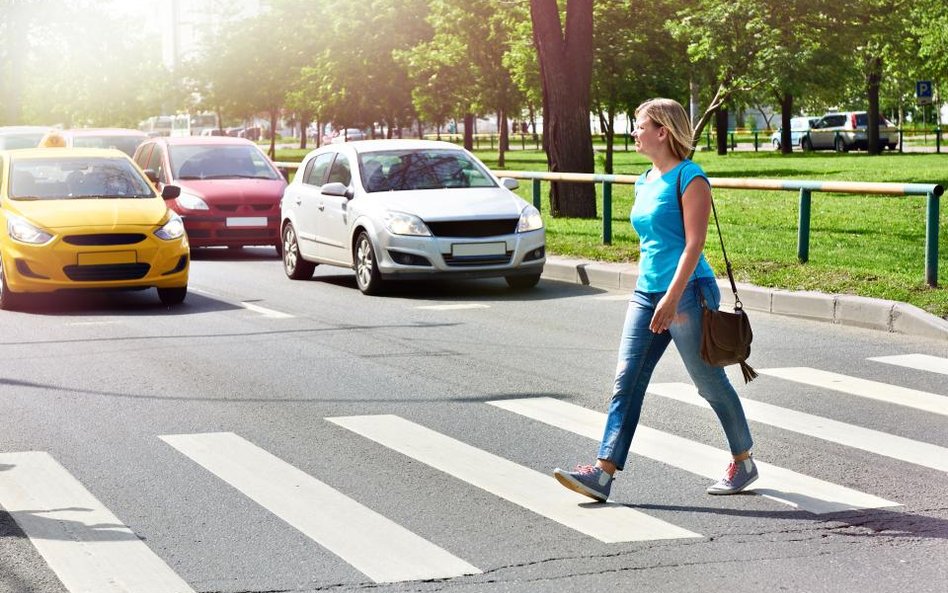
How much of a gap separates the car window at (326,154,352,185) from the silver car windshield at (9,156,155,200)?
6.81 feet

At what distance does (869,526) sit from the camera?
5.65m

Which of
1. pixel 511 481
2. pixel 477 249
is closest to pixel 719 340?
pixel 511 481

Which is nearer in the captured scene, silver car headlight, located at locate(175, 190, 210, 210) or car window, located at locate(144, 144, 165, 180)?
silver car headlight, located at locate(175, 190, 210, 210)

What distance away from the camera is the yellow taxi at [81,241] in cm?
1338

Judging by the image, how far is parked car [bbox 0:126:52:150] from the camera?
29281 mm

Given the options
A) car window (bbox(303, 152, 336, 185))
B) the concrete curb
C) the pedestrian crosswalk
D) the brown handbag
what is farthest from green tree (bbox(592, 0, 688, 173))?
the brown handbag

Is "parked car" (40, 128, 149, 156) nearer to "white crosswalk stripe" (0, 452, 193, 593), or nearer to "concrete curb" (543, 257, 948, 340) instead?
"concrete curb" (543, 257, 948, 340)

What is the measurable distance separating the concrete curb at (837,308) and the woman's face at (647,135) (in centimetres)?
562

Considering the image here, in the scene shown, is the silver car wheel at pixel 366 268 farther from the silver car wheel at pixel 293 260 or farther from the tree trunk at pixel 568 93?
the tree trunk at pixel 568 93

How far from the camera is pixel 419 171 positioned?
612 inches

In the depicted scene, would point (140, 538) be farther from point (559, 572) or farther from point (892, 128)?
point (892, 128)

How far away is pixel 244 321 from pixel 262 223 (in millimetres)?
7480

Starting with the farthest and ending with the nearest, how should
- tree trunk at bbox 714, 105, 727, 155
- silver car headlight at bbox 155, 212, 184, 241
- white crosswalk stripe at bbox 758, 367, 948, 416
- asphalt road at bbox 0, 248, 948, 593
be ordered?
tree trunk at bbox 714, 105, 727, 155 < silver car headlight at bbox 155, 212, 184, 241 < white crosswalk stripe at bbox 758, 367, 948, 416 < asphalt road at bbox 0, 248, 948, 593

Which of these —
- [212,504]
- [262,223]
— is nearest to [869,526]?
[212,504]
